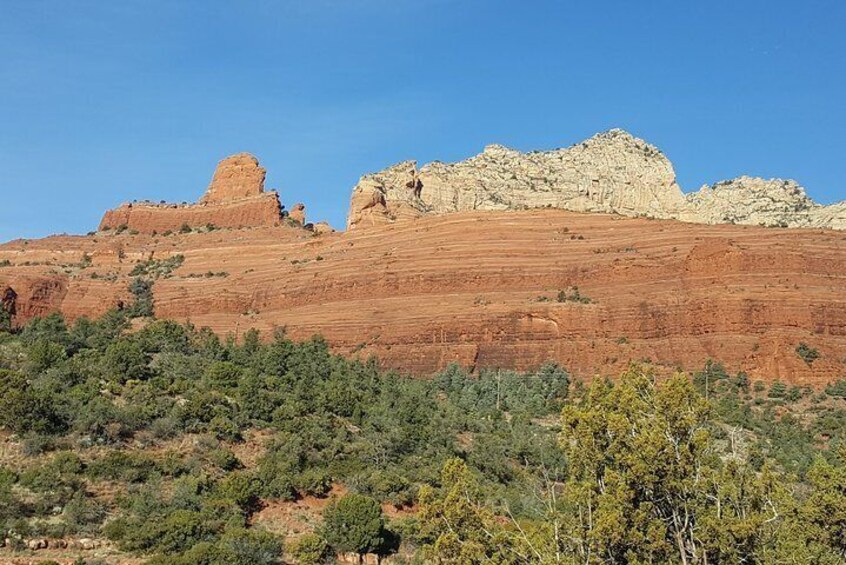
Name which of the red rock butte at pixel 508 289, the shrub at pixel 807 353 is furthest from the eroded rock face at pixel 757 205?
the shrub at pixel 807 353

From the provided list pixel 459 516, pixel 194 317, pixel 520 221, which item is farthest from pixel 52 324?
pixel 459 516

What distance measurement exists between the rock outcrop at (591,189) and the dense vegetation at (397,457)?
120 feet

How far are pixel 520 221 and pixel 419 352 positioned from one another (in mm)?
15190

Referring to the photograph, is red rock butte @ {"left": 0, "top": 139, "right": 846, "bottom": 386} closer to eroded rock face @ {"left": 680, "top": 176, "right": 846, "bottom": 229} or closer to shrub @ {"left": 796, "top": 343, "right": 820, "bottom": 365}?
shrub @ {"left": 796, "top": 343, "right": 820, "bottom": 365}

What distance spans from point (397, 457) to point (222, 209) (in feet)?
194

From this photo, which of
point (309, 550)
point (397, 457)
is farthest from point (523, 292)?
point (309, 550)

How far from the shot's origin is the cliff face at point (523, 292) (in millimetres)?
65562

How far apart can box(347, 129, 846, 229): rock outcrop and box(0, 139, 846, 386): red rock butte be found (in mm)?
14110

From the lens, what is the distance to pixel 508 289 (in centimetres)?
7444

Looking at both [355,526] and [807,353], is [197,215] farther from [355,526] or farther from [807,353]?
[355,526]

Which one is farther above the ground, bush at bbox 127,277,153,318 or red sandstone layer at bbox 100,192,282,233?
red sandstone layer at bbox 100,192,282,233

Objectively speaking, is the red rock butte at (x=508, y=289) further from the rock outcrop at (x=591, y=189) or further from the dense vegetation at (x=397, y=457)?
the rock outcrop at (x=591, y=189)

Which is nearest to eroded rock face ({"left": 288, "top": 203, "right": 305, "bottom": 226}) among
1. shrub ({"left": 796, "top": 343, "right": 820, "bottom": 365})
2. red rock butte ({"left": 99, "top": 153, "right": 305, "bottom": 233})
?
red rock butte ({"left": 99, "top": 153, "right": 305, "bottom": 233})

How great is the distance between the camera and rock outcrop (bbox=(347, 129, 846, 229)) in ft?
346
